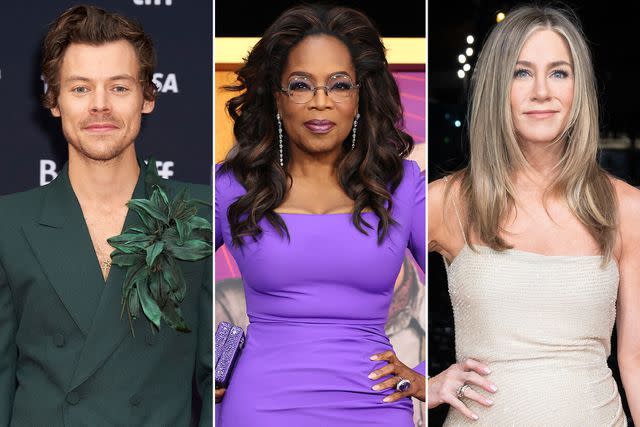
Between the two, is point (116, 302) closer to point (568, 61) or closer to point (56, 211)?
point (56, 211)

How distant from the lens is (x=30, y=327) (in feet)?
7.61

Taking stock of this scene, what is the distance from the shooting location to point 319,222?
6.91 feet

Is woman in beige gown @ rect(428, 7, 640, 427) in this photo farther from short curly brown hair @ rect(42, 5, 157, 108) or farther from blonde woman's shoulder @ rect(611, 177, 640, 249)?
short curly brown hair @ rect(42, 5, 157, 108)

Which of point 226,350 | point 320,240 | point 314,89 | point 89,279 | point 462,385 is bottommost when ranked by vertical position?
point 462,385

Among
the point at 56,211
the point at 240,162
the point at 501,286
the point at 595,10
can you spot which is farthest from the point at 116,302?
the point at 595,10

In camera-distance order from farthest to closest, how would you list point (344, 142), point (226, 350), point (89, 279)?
point (89, 279) < point (226, 350) < point (344, 142)

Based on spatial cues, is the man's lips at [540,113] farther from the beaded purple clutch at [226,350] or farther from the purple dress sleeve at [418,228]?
the beaded purple clutch at [226,350]

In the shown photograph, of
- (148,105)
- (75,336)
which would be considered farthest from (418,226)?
(75,336)

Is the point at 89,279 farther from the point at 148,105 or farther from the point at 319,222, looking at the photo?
the point at 319,222

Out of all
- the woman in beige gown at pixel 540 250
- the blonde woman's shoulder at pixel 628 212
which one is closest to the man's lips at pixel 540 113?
the woman in beige gown at pixel 540 250

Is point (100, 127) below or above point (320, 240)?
above

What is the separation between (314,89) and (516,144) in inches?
22.6

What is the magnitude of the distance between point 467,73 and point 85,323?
4.17ft

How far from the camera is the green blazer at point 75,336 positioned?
7.57 ft
